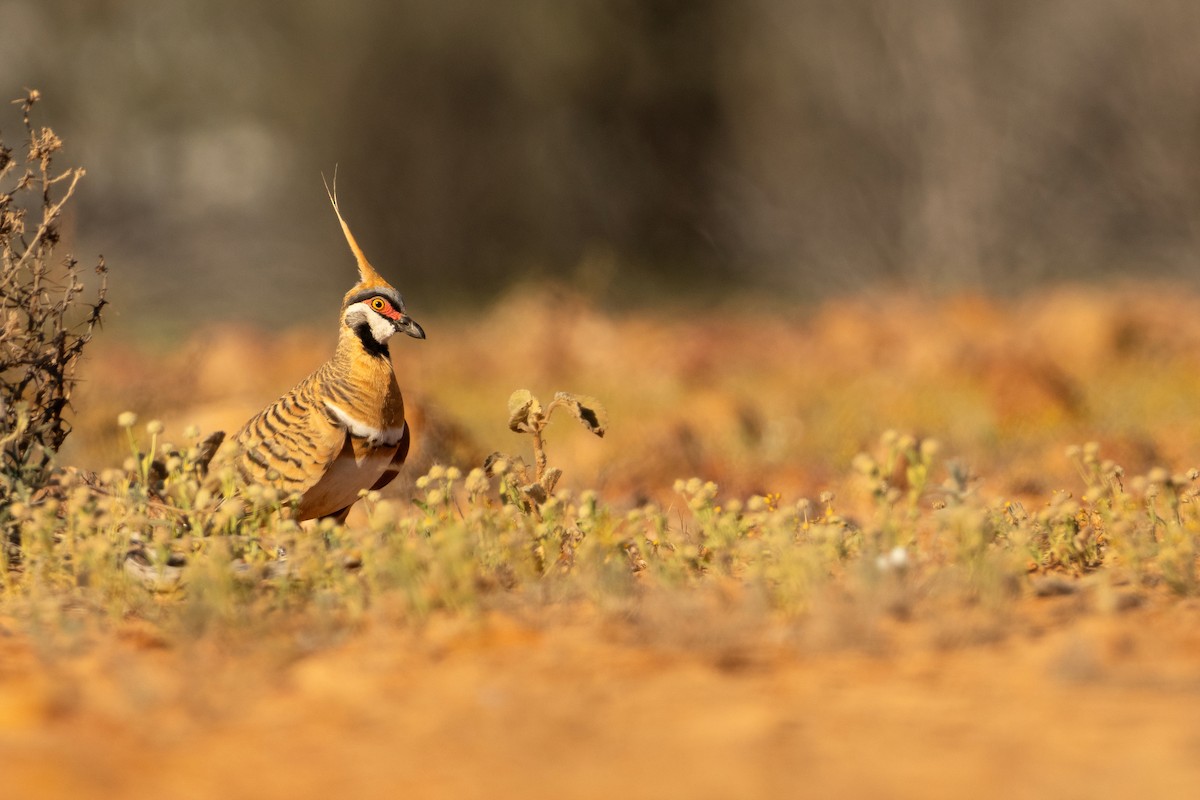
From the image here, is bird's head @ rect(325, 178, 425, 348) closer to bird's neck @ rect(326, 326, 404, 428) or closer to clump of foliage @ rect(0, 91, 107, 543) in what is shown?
bird's neck @ rect(326, 326, 404, 428)

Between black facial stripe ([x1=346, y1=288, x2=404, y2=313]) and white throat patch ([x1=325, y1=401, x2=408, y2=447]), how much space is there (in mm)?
455

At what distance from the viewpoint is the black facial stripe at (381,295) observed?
512cm

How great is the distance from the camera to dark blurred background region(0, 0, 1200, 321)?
21.7 metres

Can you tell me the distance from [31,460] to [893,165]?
59.3ft

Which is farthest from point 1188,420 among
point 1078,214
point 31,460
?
point 1078,214

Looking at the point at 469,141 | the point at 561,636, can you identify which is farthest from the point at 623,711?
the point at 469,141

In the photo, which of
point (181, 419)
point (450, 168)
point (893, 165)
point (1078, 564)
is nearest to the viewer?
point (1078, 564)

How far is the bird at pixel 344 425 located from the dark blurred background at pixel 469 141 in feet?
50.9

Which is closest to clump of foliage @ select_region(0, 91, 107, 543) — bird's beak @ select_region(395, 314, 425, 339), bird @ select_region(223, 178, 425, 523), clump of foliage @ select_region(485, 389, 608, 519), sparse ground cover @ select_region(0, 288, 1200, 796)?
sparse ground cover @ select_region(0, 288, 1200, 796)

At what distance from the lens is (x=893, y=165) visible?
21156 millimetres

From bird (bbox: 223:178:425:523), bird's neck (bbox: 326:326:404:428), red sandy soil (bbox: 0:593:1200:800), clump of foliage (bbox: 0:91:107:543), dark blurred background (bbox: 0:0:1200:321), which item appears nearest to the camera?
red sandy soil (bbox: 0:593:1200:800)

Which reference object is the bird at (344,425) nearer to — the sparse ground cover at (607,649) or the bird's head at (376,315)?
the bird's head at (376,315)

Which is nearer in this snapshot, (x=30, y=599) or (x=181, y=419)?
(x=30, y=599)

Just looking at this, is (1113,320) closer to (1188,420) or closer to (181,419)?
(1188,420)
